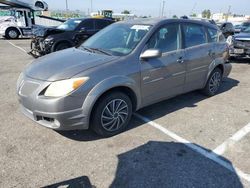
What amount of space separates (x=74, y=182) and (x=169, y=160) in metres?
1.22

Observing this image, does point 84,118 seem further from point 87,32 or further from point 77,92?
point 87,32

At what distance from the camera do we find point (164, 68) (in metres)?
4.04

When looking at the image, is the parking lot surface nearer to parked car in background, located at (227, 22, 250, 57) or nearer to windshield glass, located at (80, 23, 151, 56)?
windshield glass, located at (80, 23, 151, 56)

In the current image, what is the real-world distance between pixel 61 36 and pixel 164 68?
6.41 m

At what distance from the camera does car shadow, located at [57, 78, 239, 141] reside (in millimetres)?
3646

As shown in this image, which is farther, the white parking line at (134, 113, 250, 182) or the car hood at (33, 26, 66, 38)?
the car hood at (33, 26, 66, 38)

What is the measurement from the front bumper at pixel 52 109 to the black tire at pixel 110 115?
193 mm

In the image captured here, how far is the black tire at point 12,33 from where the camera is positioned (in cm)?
1820

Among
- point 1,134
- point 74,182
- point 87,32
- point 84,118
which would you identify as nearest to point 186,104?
point 84,118

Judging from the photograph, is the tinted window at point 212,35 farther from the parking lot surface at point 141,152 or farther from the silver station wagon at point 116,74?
the parking lot surface at point 141,152

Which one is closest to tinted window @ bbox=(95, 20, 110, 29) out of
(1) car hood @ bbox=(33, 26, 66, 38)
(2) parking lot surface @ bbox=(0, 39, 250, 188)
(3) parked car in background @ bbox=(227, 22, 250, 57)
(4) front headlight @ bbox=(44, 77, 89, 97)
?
(1) car hood @ bbox=(33, 26, 66, 38)

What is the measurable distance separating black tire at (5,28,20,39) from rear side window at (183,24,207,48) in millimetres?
17012

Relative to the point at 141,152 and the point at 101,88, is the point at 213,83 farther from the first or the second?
the point at 101,88

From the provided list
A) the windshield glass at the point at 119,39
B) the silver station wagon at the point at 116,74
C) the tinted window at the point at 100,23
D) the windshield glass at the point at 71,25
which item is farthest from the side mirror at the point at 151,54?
the tinted window at the point at 100,23
